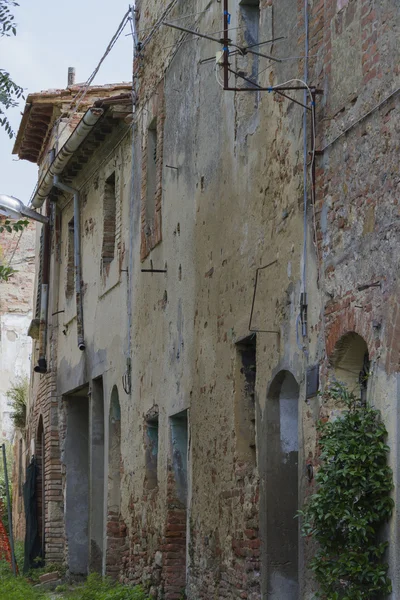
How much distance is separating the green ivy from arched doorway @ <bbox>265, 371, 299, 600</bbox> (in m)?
1.73

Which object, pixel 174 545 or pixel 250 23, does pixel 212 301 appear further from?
pixel 174 545

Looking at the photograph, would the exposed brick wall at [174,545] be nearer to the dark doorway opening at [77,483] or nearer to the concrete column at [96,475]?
the concrete column at [96,475]

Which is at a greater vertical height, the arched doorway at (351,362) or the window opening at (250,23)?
the window opening at (250,23)

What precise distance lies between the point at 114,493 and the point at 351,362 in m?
8.00

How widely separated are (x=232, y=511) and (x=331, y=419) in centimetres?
259

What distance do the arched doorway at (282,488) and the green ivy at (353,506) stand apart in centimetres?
173

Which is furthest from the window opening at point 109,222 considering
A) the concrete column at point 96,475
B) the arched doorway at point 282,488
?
the arched doorway at point 282,488

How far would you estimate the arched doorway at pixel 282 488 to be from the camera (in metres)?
10.3

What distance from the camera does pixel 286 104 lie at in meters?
10.4

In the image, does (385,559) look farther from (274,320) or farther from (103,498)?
(103,498)

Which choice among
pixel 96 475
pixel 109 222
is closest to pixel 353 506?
pixel 96 475

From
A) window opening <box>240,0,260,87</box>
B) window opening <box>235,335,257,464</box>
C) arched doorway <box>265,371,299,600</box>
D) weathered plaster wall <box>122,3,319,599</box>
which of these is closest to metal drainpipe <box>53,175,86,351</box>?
weathered plaster wall <box>122,3,319,599</box>

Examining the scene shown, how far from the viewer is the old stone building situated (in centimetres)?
888

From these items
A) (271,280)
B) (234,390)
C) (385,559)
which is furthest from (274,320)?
(385,559)
